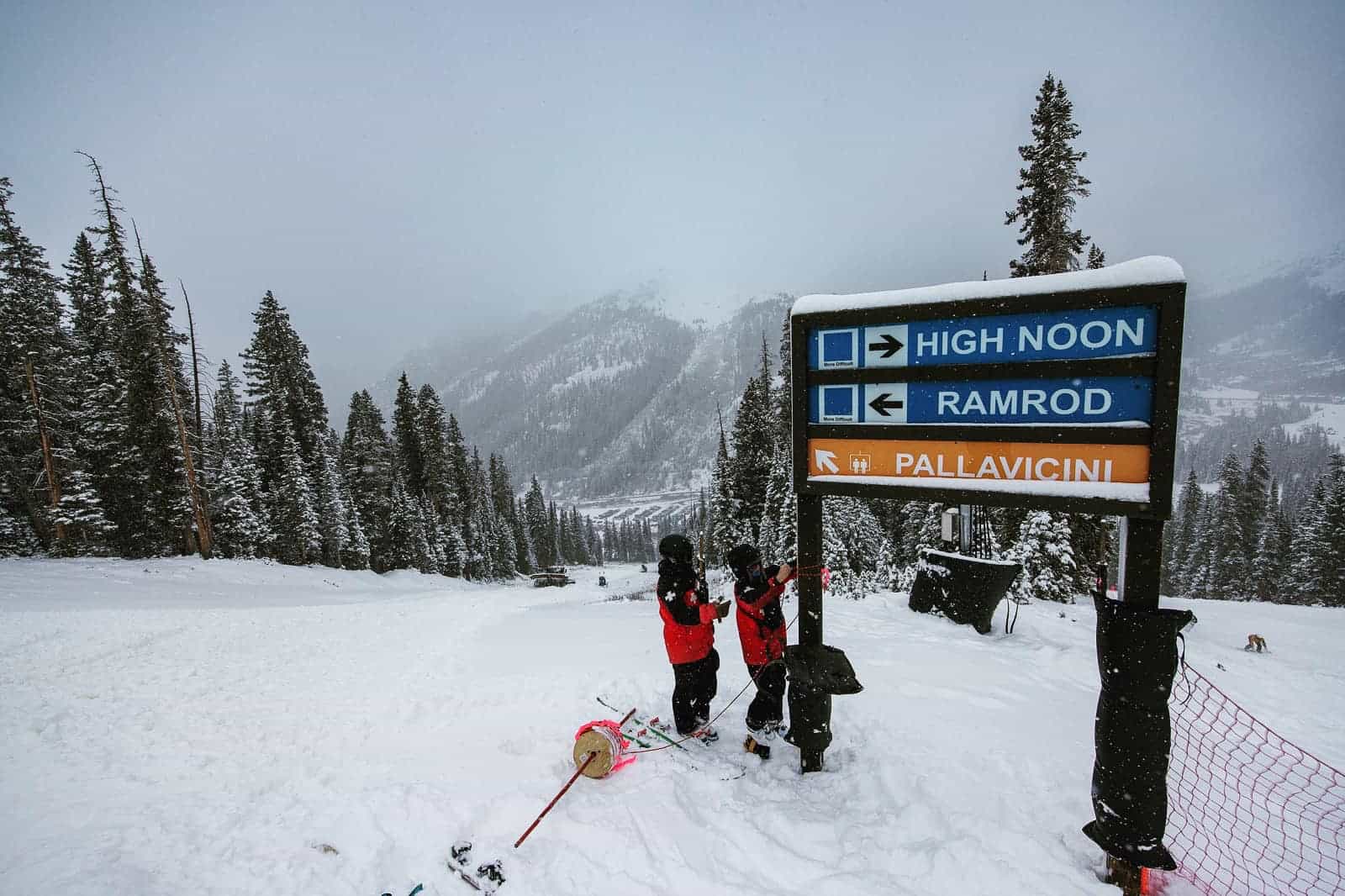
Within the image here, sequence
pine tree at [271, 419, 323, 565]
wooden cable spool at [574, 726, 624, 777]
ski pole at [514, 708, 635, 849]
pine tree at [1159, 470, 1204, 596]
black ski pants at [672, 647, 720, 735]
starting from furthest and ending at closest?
pine tree at [1159, 470, 1204, 596]
pine tree at [271, 419, 323, 565]
black ski pants at [672, 647, 720, 735]
wooden cable spool at [574, 726, 624, 777]
ski pole at [514, 708, 635, 849]

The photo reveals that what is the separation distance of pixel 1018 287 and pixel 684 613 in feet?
12.5

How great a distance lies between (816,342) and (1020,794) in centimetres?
387

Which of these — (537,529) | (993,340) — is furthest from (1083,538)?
(537,529)

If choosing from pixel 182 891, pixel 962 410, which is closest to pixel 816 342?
pixel 962 410

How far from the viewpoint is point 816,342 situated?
4211 mm

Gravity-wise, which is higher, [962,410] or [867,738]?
[962,410]

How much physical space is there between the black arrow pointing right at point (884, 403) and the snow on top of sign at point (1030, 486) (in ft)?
1.68

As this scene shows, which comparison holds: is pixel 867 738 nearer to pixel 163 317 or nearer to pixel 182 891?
pixel 182 891

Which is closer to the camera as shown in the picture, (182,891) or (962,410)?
(182,891)

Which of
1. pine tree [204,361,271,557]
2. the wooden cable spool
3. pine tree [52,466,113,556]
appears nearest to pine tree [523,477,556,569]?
pine tree [204,361,271,557]

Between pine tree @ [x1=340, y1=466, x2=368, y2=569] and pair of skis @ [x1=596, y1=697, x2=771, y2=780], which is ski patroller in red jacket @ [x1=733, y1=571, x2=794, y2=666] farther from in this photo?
pine tree @ [x1=340, y1=466, x2=368, y2=569]

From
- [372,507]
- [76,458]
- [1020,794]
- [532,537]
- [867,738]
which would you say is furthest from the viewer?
[532,537]

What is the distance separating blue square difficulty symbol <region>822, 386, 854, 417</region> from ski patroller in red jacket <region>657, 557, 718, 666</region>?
209 centimetres

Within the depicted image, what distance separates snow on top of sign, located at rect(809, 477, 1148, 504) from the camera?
3084 millimetres
